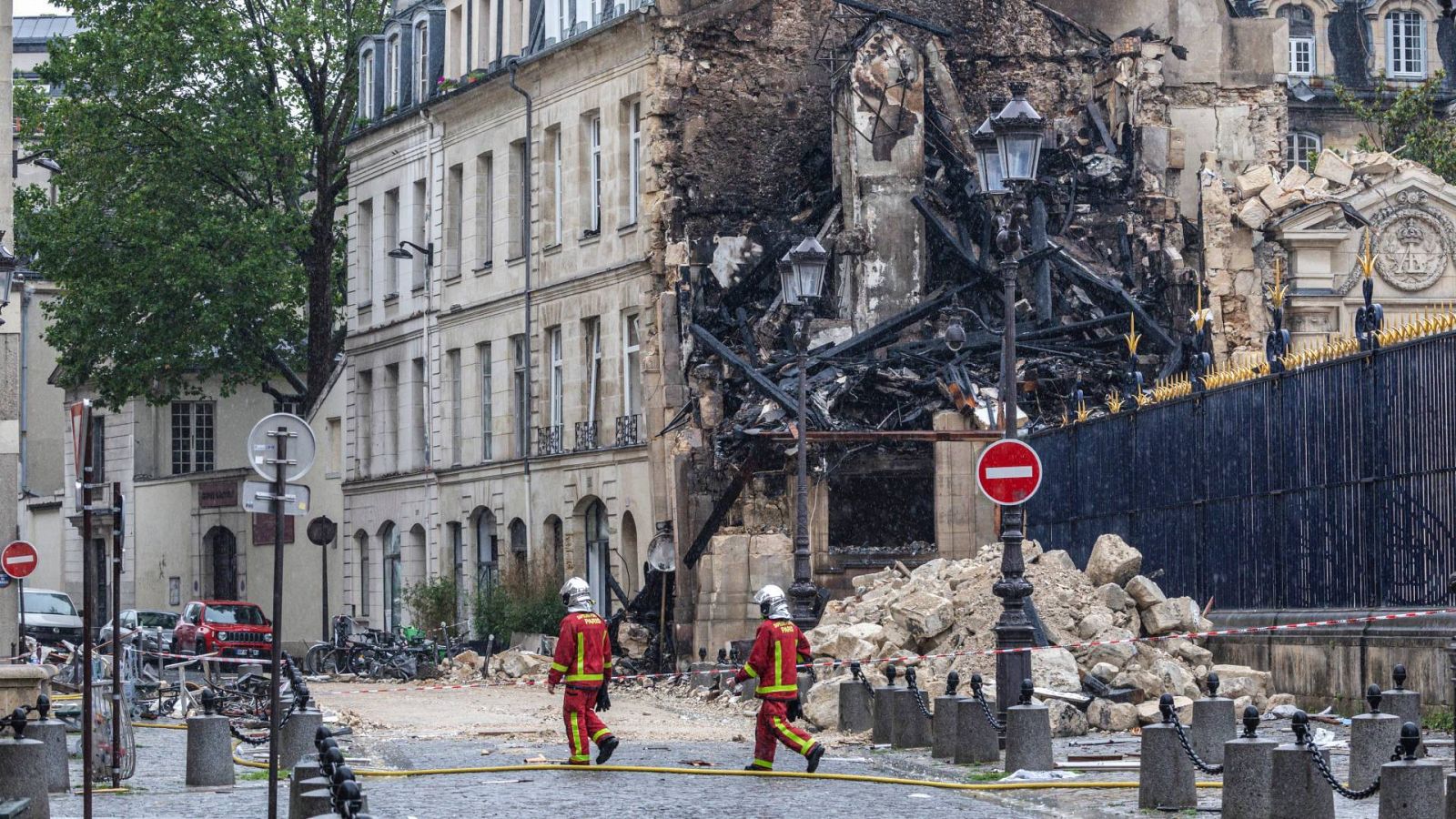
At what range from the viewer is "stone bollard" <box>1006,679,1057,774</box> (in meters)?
19.3

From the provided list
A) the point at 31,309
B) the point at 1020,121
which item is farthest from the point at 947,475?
the point at 31,309

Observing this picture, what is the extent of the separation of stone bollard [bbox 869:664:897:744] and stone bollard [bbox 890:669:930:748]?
108mm

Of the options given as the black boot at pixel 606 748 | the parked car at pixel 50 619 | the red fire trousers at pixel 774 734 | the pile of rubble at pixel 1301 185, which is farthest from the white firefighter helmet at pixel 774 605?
the parked car at pixel 50 619

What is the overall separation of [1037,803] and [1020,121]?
6.18 meters

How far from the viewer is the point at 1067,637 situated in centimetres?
2633

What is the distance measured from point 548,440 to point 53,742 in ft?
92.3

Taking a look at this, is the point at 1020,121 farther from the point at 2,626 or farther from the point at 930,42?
the point at 930,42

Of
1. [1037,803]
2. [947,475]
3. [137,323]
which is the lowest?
[1037,803]

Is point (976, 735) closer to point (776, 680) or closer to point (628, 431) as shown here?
point (776, 680)

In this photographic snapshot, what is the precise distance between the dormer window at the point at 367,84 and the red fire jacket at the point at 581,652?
35571mm

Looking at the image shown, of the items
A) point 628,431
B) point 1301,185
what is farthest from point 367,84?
point 1301,185

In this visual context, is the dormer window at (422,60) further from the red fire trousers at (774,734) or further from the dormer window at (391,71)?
the red fire trousers at (774,734)

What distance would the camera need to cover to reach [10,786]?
57.8ft

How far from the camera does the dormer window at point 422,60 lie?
177ft
